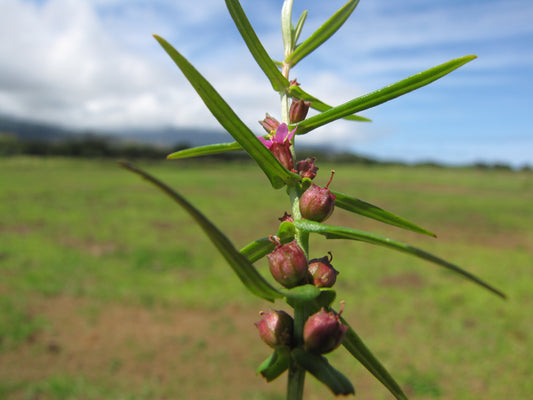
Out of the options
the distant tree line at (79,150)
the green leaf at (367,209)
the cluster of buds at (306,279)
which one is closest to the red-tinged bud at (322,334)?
the cluster of buds at (306,279)

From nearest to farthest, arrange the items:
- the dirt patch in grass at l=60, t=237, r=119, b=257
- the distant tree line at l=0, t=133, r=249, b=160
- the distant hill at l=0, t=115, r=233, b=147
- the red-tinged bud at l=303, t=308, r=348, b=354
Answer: the red-tinged bud at l=303, t=308, r=348, b=354
the dirt patch in grass at l=60, t=237, r=119, b=257
the distant tree line at l=0, t=133, r=249, b=160
the distant hill at l=0, t=115, r=233, b=147

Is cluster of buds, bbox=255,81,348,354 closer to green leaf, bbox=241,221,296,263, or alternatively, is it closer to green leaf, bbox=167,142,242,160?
green leaf, bbox=241,221,296,263

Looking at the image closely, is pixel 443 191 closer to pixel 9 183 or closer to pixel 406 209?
pixel 406 209

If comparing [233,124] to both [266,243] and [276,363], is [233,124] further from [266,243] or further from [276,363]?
[276,363]

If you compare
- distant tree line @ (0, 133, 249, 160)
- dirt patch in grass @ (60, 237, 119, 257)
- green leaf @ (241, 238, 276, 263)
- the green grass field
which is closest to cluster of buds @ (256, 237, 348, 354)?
green leaf @ (241, 238, 276, 263)

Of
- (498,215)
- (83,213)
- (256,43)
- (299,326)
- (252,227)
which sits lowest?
(498,215)

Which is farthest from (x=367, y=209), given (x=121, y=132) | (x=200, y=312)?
(x=121, y=132)

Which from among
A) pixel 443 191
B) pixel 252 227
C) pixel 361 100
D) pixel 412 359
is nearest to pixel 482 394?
pixel 412 359
